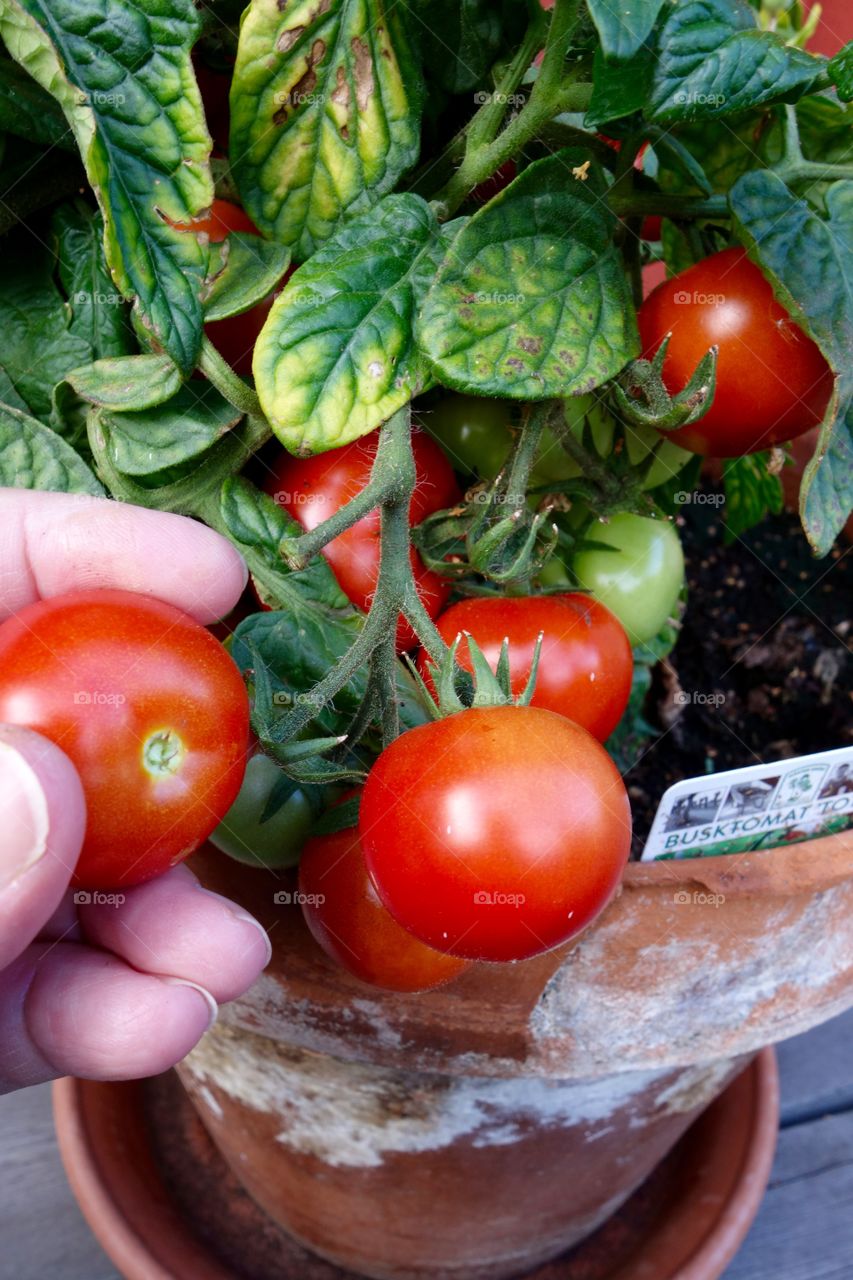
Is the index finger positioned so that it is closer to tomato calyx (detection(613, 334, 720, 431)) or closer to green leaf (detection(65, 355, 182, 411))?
green leaf (detection(65, 355, 182, 411))

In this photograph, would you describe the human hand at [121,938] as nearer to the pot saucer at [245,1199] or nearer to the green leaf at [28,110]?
the green leaf at [28,110]

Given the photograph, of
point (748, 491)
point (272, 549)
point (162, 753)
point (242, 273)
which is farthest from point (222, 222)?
point (748, 491)

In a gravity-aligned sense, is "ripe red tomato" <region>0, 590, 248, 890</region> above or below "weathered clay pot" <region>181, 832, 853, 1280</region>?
above

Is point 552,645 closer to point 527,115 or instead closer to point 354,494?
point 354,494

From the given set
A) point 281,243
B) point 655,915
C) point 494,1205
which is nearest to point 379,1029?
point 655,915

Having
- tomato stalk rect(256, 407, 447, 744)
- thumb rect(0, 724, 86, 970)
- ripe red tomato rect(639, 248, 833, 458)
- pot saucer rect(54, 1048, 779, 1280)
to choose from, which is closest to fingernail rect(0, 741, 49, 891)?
thumb rect(0, 724, 86, 970)

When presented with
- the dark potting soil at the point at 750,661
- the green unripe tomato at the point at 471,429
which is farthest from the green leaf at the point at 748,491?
the green unripe tomato at the point at 471,429
